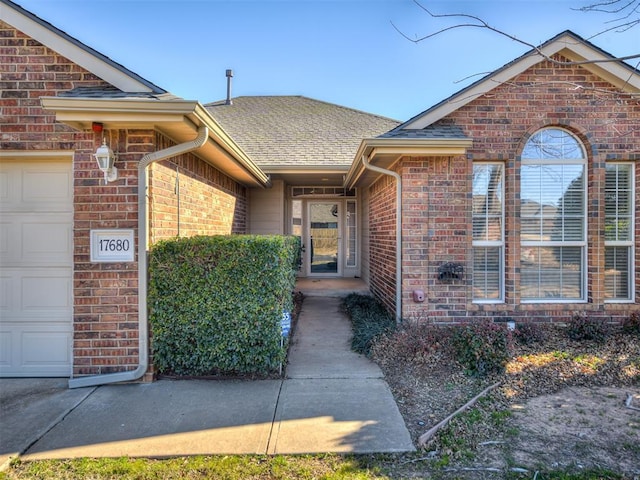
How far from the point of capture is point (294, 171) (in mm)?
7867

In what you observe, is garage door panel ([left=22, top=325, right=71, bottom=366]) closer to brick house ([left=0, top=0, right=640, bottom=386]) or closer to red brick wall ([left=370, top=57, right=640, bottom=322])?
brick house ([left=0, top=0, right=640, bottom=386])

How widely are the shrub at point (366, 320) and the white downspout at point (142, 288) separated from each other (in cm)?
274

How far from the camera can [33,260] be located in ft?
13.4

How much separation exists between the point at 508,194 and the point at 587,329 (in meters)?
2.24

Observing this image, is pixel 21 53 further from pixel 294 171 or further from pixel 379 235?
pixel 379 235

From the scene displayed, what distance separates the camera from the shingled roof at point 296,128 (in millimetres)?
8219

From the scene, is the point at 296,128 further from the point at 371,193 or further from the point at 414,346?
the point at 414,346

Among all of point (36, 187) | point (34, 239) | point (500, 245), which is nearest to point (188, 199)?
point (36, 187)

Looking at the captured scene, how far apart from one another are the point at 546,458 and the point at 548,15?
5111mm

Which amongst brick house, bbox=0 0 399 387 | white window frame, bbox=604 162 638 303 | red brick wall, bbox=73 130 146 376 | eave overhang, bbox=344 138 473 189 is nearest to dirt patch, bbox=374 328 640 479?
white window frame, bbox=604 162 638 303

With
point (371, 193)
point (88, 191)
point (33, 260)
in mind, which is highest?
point (371, 193)

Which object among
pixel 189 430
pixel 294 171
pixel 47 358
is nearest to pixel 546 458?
pixel 189 430

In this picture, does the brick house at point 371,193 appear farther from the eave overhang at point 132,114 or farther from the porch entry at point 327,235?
the porch entry at point 327,235

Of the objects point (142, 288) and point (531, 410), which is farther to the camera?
point (142, 288)
